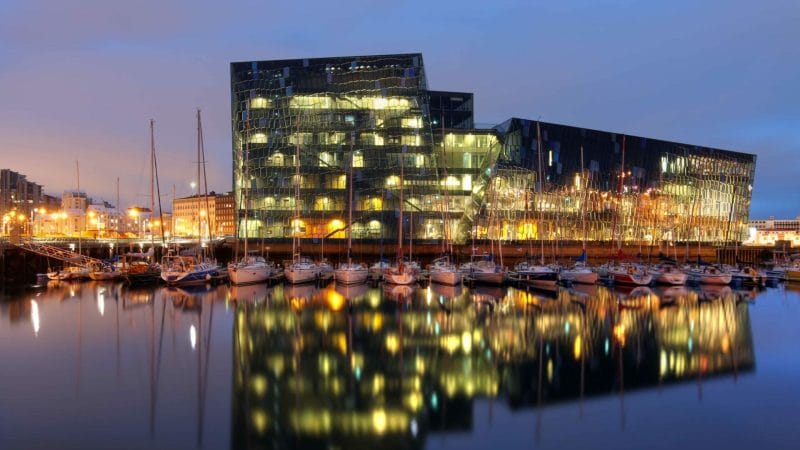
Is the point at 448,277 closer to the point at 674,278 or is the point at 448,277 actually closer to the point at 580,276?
the point at 580,276

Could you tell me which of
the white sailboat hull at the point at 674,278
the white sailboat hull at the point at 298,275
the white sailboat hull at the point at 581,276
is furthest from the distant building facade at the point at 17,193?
the white sailboat hull at the point at 674,278

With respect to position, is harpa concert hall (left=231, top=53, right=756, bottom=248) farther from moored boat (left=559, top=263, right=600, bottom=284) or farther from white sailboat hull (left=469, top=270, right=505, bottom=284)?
white sailboat hull (left=469, top=270, right=505, bottom=284)

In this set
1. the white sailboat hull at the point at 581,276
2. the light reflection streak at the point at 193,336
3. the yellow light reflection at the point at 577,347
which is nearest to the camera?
the yellow light reflection at the point at 577,347

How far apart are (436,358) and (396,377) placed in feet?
10.0

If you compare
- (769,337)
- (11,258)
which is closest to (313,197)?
(11,258)

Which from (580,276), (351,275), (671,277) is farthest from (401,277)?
(671,277)

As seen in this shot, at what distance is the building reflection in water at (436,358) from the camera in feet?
48.6

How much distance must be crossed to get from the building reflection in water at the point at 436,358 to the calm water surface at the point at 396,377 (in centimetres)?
8

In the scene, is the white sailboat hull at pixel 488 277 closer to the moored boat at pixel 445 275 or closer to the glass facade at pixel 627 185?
the moored boat at pixel 445 275

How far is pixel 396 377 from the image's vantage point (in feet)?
61.9

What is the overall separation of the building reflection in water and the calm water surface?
0.26 feet

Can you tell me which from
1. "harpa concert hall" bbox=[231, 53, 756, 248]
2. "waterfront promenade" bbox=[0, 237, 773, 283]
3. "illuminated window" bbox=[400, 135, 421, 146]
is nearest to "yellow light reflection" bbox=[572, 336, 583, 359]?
"waterfront promenade" bbox=[0, 237, 773, 283]

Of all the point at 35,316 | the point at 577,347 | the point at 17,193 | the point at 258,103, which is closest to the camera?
the point at 577,347

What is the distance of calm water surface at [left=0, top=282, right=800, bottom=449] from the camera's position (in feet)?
45.8
